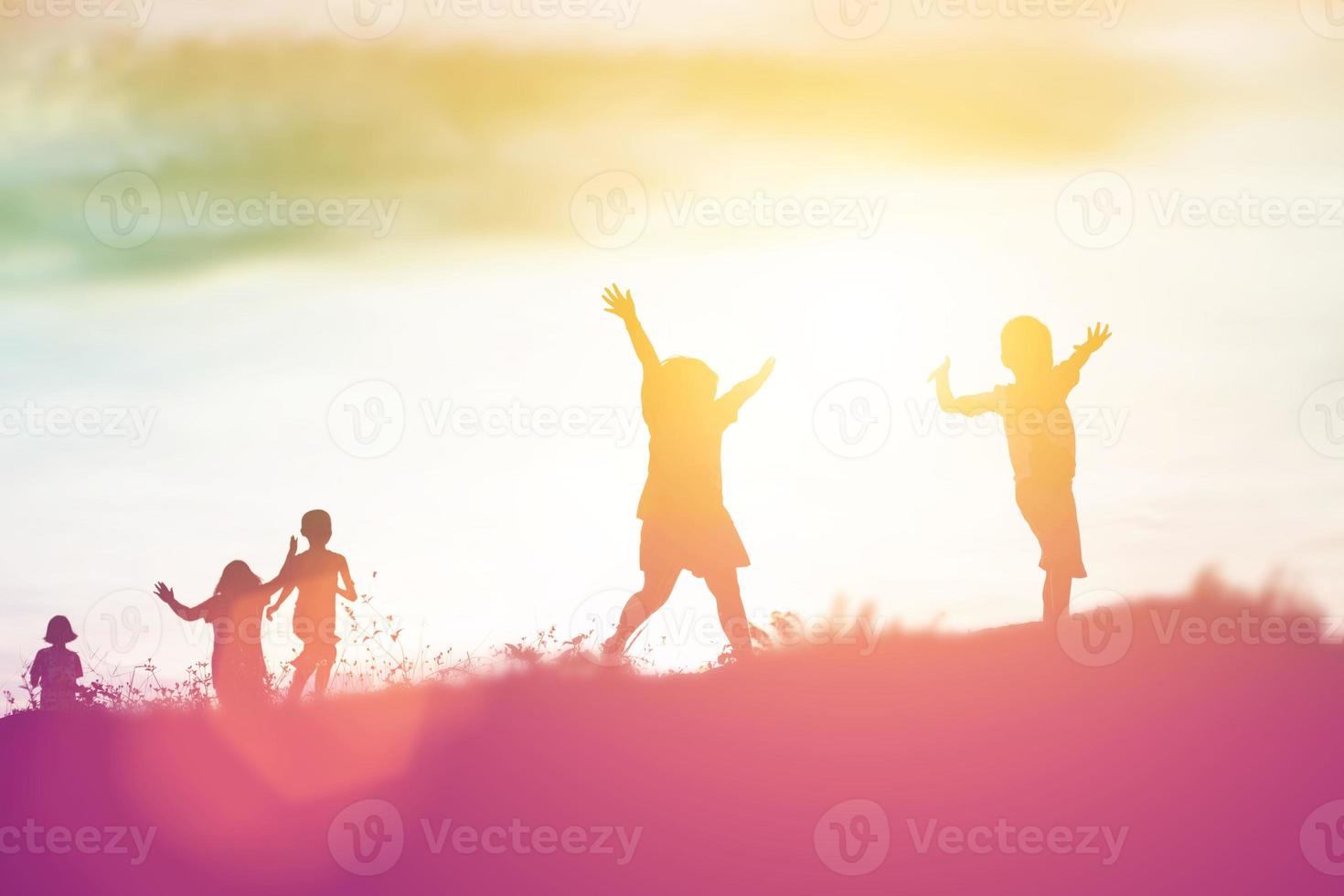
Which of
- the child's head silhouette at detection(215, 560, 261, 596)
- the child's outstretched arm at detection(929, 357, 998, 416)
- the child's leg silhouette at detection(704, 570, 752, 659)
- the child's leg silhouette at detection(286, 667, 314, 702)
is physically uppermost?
the child's outstretched arm at detection(929, 357, 998, 416)

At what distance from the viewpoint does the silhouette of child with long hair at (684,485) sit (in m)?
15.2

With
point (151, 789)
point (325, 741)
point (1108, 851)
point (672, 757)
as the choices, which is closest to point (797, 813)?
point (672, 757)

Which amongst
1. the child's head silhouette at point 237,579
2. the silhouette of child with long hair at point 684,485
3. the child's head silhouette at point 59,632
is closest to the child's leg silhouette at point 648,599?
the silhouette of child with long hair at point 684,485

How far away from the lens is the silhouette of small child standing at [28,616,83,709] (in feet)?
51.9

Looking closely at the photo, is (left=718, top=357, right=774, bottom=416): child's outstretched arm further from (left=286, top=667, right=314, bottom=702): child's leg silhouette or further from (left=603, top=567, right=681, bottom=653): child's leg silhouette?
(left=286, top=667, right=314, bottom=702): child's leg silhouette

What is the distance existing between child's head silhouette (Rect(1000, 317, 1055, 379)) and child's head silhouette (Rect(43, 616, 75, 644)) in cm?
1089

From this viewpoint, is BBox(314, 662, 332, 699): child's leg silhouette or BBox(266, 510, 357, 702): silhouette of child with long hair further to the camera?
BBox(266, 510, 357, 702): silhouette of child with long hair

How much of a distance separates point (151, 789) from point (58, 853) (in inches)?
38.7

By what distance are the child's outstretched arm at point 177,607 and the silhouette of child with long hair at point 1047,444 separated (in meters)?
8.76

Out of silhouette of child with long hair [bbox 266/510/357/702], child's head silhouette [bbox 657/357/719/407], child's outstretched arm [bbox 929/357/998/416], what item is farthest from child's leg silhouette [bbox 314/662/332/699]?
child's outstretched arm [bbox 929/357/998/416]

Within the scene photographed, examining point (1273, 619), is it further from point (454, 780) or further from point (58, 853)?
point (58, 853)

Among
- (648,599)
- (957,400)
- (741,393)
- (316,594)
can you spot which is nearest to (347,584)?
(316,594)

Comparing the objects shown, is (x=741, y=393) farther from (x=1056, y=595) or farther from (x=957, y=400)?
(x=1056, y=595)

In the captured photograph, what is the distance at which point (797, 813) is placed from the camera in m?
11.8
